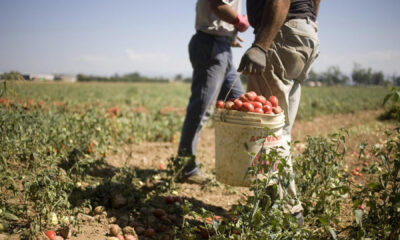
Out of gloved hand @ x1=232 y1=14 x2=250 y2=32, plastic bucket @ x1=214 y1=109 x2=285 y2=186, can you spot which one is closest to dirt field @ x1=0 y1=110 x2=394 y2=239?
plastic bucket @ x1=214 y1=109 x2=285 y2=186

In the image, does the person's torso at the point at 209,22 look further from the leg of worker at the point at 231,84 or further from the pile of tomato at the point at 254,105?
the pile of tomato at the point at 254,105

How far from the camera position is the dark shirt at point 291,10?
6.72 ft

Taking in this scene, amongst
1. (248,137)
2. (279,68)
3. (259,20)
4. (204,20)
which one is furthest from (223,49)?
(248,137)

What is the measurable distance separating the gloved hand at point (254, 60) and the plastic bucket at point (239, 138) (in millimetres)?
349

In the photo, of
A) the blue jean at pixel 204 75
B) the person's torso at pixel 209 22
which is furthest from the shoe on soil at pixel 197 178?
the person's torso at pixel 209 22

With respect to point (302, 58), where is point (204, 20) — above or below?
above

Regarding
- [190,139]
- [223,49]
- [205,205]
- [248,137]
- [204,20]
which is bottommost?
[205,205]

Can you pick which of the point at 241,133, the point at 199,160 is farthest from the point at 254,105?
the point at 199,160

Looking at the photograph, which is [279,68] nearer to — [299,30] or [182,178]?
[299,30]

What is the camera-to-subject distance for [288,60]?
2053mm

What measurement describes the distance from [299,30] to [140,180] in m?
2.04

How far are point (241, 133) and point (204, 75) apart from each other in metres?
1.10

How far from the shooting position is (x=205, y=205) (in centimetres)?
257

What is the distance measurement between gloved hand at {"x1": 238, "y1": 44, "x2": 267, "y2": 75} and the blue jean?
33.5 inches
